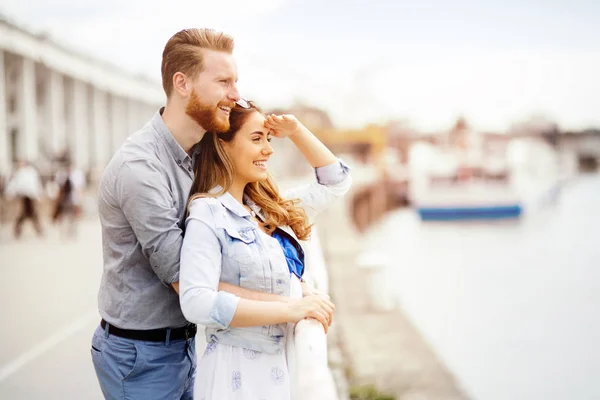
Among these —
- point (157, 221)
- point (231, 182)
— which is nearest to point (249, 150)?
point (231, 182)

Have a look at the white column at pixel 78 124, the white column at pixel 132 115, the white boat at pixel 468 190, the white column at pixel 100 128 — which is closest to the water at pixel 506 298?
the white boat at pixel 468 190

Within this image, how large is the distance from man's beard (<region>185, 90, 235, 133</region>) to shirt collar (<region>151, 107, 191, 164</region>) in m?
0.11

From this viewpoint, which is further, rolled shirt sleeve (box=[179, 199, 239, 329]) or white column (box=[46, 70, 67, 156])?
white column (box=[46, 70, 67, 156])

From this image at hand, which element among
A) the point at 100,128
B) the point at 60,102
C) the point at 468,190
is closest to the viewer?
the point at 60,102

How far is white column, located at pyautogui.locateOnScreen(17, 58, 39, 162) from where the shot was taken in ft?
92.9

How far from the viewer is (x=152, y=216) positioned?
2207mm

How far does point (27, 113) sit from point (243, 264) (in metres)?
29.1

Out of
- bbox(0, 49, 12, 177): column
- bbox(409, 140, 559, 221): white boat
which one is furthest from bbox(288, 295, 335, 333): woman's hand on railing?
bbox(409, 140, 559, 221): white boat

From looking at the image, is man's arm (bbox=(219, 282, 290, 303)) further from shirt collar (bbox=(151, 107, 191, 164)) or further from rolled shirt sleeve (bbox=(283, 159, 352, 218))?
rolled shirt sleeve (bbox=(283, 159, 352, 218))

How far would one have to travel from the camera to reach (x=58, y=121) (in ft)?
110

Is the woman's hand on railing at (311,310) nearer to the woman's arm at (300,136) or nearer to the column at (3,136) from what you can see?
the woman's arm at (300,136)

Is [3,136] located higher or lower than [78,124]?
lower

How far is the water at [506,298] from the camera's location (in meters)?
17.0

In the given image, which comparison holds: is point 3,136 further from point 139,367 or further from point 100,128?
point 139,367
